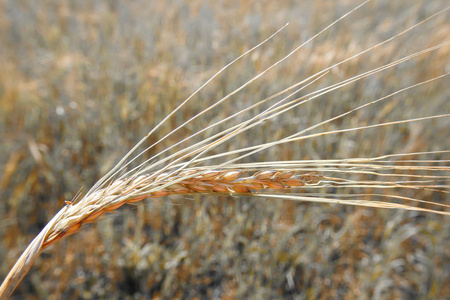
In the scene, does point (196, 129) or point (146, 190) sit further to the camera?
point (196, 129)

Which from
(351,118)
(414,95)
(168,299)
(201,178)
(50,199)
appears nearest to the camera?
(201,178)

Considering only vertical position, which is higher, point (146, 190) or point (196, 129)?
point (146, 190)

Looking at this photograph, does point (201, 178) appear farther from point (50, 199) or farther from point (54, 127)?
point (54, 127)

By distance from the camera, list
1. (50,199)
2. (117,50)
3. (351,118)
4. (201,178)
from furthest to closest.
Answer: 1. (117,50)
2. (351,118)
3. (50,199)
4. (201,178)

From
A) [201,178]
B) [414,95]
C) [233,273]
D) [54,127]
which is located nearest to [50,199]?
[54,127]

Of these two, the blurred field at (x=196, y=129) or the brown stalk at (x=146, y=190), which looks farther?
the blurred field at (x=196, y=129)

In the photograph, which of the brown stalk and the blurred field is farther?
the blurred field

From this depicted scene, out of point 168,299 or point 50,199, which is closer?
point 168,299

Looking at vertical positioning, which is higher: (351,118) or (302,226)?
(351,118)
